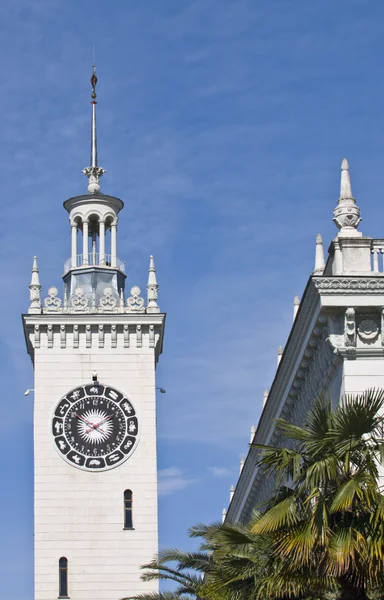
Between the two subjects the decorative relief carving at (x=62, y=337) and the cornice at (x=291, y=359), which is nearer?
the cornice at (x=291, y=359)

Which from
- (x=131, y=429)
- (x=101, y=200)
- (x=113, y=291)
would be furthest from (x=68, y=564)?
(x=101, y=200)

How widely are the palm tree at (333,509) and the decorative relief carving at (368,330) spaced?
6356 mm

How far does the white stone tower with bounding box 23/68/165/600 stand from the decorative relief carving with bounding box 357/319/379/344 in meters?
36.8

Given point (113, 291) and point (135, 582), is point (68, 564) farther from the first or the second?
point (113, 291)

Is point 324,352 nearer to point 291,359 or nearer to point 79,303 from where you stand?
point 291,359

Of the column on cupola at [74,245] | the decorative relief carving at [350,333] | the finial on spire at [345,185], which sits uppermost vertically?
the column on cupola at [74,245]

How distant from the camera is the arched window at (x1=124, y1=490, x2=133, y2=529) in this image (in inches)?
2697

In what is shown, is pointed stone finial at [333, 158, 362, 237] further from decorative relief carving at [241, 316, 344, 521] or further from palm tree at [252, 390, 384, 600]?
palm tree at [252, 390, 384, 600]

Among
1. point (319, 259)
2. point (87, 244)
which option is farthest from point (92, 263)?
point (319, 259)

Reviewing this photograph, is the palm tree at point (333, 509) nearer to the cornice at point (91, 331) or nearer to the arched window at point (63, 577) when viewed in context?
the arched window at point (63, 577)

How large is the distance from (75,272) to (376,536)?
163ft

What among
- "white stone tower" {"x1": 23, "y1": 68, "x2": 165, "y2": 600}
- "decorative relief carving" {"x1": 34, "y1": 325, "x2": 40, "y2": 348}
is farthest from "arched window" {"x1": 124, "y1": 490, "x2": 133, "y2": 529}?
"decorative relief carving" {"x1": 34, "y1": 325, "x2": 40, "y2": 348}

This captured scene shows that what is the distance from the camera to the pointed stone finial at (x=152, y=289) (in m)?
71.4

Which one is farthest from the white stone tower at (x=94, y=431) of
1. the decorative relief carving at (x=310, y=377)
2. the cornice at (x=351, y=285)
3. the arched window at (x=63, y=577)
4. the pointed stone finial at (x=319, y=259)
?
the cornice at (x=351, y=285)
